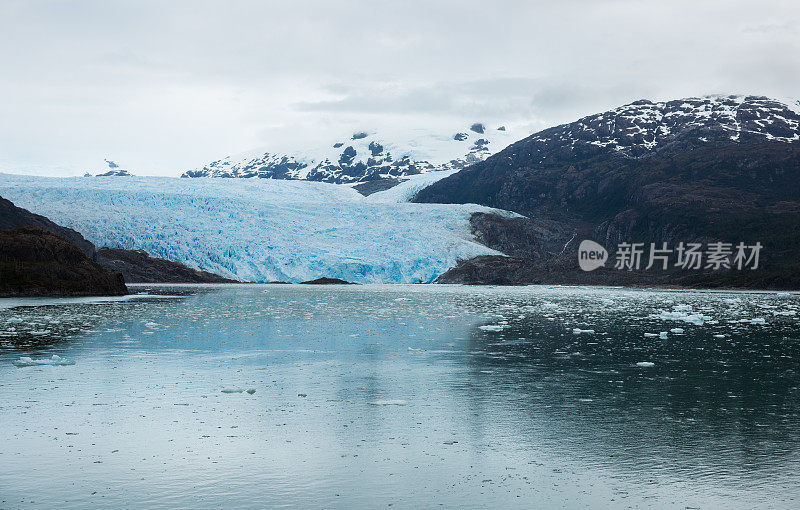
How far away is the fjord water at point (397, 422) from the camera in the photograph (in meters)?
8.21

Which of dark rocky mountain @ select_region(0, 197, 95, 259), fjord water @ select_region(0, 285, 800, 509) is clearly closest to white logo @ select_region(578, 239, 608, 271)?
dark rocky mountain @ select_region(0, 197, 95, 259)

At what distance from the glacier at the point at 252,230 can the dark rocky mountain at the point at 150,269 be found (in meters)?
2.17

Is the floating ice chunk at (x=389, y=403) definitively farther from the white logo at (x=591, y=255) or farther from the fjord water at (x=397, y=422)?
the white logo at (x=591, y=255)

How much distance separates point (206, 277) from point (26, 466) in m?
76.4

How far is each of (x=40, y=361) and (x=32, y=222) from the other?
60.2m

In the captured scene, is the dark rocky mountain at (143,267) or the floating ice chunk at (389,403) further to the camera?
the dark rocky mountain at (143,267)

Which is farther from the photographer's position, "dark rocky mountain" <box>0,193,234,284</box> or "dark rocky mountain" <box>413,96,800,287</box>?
"dark rocky mountain" <box>413,96,800,287</box>

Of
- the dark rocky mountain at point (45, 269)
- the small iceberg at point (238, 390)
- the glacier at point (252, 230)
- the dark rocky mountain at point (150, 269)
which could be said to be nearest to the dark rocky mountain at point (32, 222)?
the glacier at point (252, 230)

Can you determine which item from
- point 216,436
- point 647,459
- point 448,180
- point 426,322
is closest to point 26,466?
point 216,436

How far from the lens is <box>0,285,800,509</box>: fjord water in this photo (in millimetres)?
8211

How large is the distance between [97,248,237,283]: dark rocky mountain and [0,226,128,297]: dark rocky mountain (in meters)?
29.1

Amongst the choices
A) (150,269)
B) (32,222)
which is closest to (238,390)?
(32,222)

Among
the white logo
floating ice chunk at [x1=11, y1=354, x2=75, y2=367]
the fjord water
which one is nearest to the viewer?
the fjord water

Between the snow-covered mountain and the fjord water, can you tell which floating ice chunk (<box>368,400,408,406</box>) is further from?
the snow-covered mountain
